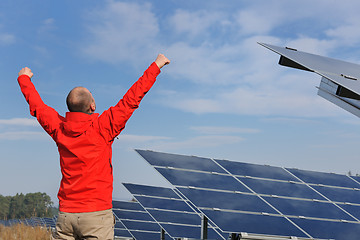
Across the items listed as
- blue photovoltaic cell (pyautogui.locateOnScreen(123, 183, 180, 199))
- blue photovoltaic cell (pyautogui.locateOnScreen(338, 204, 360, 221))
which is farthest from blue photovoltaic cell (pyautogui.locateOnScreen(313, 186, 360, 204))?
blue photovoltaic cell (pyautogui.locateOnScreen(123, 183, 180, 199))

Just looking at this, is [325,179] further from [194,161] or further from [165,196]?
[165,196]

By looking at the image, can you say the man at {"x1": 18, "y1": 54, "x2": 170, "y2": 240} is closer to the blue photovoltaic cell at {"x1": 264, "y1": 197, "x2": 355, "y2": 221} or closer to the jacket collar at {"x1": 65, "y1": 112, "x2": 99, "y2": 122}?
the jacket collar at {"x1": 65, "y1": 112, "x2": 99, "y2": 122}

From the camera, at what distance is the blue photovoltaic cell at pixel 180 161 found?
11.1 m

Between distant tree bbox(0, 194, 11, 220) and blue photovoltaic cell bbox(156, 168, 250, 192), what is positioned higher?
blue photovoltaic cell bbox(156, 168, 250, 192)

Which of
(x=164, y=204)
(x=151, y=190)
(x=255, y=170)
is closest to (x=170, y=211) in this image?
(x=164, y=204)

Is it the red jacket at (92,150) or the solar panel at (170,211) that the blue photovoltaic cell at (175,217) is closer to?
the solar panel at (170,211)

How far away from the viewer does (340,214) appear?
9672mm

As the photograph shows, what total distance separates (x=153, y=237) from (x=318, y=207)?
928 centimetres

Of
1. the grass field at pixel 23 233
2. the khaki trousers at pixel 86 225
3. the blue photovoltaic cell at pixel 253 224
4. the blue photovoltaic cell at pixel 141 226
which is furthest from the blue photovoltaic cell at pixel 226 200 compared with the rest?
the blue photovoltaic cell at pixel 141 226

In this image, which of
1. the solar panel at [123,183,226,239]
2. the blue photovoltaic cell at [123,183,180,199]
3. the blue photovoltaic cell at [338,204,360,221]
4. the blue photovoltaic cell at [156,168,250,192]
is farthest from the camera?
the blue photovoltaic cell at [123,183,180,199]

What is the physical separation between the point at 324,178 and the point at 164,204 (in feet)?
19.0

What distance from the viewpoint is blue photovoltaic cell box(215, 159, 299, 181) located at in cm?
1128

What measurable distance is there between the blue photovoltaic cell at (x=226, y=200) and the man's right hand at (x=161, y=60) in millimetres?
5075

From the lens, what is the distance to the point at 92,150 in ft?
14.0
